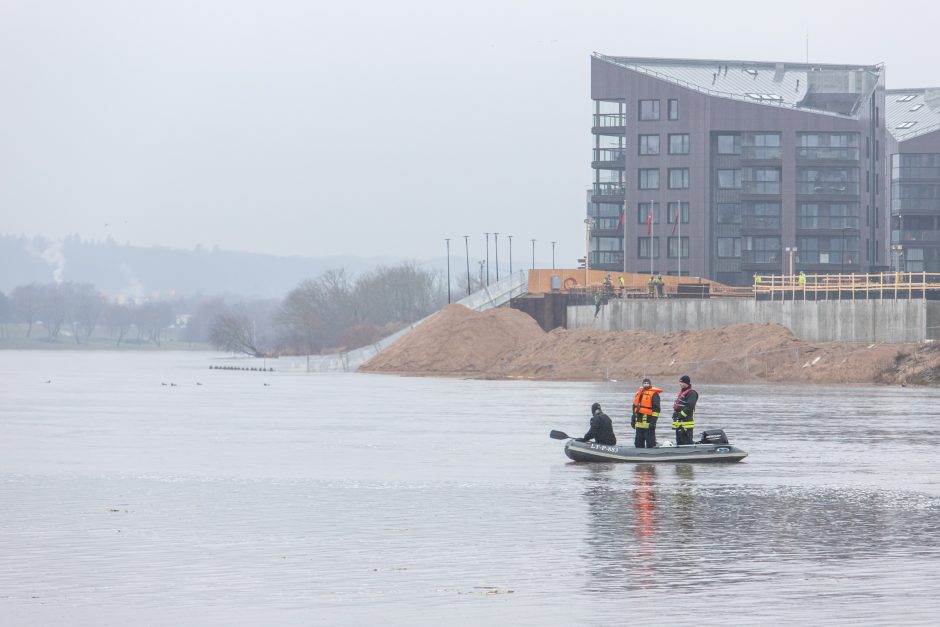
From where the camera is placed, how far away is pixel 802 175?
147750 mm

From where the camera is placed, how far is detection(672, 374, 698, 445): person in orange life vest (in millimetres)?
34188


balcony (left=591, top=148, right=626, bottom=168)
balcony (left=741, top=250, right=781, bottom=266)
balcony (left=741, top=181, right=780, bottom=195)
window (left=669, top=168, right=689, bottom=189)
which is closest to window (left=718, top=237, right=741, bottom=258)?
balcony (left=741, top=250, right=781, bottom=266)

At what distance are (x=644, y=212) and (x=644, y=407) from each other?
115625mm

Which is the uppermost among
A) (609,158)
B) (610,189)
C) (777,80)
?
(777,80)

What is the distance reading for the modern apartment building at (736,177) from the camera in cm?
14662

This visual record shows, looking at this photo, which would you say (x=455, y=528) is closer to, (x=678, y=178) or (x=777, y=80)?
(x=678, y=178)

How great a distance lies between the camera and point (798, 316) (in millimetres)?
100250

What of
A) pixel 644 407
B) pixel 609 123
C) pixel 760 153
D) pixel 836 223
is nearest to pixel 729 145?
pixel 760 153

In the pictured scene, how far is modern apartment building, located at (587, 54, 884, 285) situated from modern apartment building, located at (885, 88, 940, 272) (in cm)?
2091

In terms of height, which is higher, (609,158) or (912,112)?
(912,112)

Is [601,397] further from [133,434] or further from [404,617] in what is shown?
[404,617]

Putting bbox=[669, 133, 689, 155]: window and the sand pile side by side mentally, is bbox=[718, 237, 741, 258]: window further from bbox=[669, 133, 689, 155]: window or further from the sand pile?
the sand pile

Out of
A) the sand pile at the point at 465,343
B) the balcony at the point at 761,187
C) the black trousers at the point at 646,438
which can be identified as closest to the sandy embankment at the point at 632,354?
the sand pile at the point at 465,343

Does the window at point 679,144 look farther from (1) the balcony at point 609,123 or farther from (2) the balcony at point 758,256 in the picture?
(2) the balcony at point 758,256
